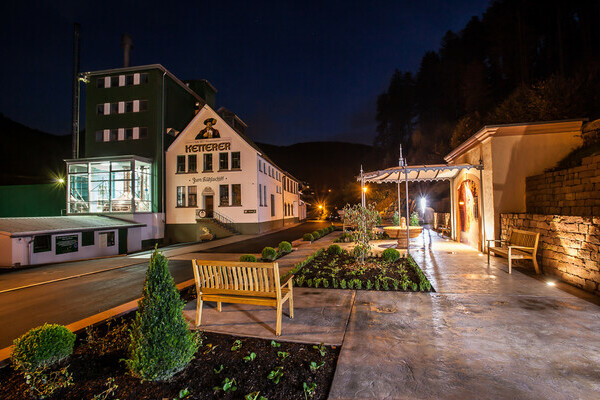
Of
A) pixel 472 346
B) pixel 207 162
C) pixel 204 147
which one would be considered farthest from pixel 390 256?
pixel 204 147

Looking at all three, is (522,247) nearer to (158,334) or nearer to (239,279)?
(239,279)

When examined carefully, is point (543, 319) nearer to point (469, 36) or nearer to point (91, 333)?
point (91, 333)

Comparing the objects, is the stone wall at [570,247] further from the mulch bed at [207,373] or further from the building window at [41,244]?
the building window at [41,244]

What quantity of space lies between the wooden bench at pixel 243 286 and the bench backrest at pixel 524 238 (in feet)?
22.5

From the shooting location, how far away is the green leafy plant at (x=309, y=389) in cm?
269

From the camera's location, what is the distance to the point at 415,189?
3478 centimetres

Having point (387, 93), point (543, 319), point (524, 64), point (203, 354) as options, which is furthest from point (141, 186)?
point (387, 93)

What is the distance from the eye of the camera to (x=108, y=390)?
2801mm

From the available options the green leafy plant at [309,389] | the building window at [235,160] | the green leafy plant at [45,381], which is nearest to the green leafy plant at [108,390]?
the green leafy plant at [45,381]

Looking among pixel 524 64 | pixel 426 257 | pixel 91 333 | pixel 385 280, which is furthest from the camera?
pixel 524 64

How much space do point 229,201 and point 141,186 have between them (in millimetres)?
7260

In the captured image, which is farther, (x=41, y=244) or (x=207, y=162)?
(x=207, y=162)

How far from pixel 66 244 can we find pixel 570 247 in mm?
20202

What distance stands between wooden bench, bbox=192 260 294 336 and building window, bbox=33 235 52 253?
524 inches
